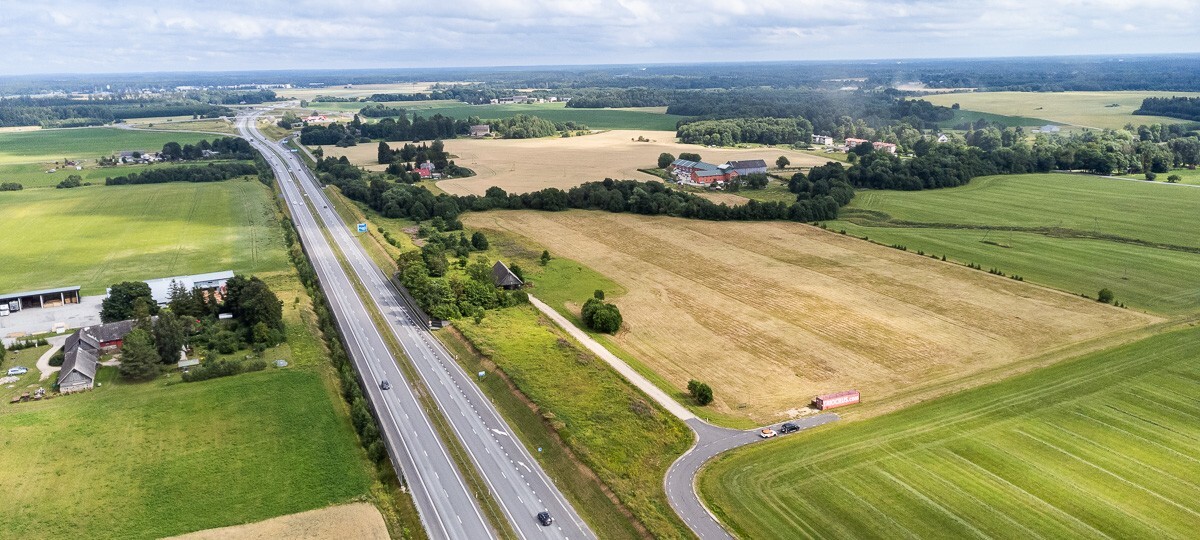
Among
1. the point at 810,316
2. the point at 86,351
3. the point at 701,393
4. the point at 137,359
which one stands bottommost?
the point at 701,393

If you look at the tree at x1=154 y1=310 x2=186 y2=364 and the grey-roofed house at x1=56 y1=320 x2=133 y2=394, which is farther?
the tree at x1=154 y1=310 x2=186 y2=364

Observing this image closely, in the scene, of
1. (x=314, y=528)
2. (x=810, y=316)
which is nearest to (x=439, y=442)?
(x=314, y=528)

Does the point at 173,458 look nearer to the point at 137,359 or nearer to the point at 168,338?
the point at 137,359

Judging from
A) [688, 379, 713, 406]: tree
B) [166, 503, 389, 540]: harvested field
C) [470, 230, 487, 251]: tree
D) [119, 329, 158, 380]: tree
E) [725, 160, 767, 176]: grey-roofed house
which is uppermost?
[725, 160, 767, 176]: grey-roofed house

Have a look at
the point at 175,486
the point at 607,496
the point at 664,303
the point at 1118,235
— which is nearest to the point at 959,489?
the point at 607,496

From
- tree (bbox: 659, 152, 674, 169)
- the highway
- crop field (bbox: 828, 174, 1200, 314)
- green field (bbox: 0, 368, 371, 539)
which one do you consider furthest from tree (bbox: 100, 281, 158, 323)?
tree (bbox: 659, 152, 674, 169)

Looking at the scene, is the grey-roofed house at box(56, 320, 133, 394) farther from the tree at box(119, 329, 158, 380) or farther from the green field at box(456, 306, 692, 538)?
the green field at box(456, 306, 692, 538)

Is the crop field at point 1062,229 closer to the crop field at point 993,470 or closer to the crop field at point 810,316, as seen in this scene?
the crop field at point 810,316
